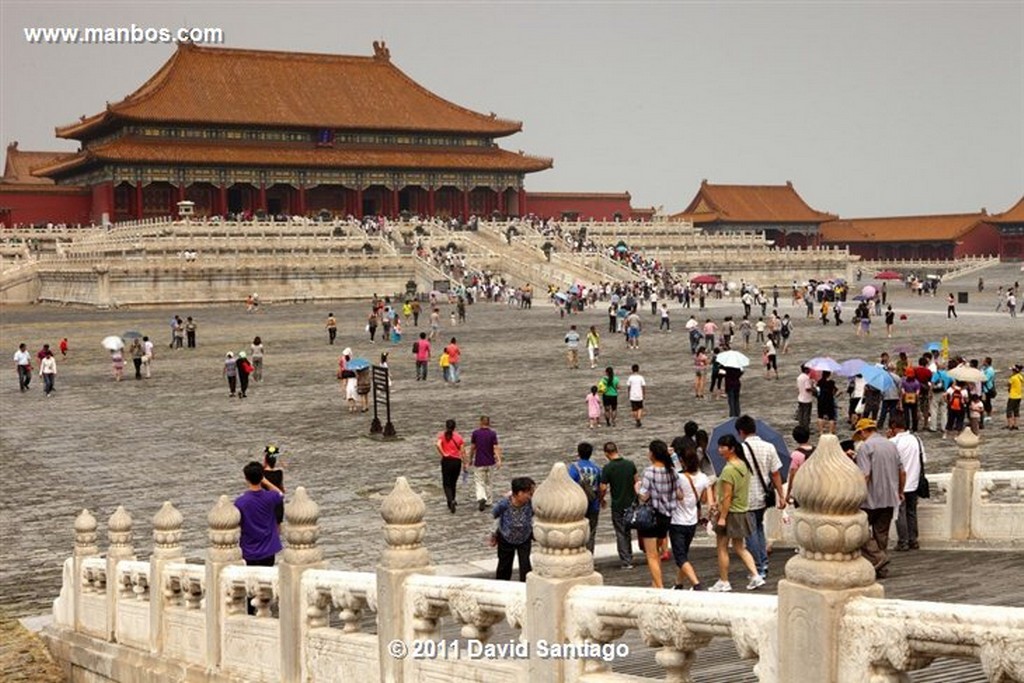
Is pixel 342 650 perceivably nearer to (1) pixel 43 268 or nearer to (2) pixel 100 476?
(2) pixel 100 476

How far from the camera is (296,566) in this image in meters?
8.89

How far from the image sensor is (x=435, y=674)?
7871 millimetres

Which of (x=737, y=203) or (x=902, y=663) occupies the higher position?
(x=737, y=203)

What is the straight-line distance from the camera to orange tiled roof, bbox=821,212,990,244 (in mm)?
96062

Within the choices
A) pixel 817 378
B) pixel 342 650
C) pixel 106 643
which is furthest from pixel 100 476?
pixel 342 650

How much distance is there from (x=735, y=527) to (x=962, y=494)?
310cm

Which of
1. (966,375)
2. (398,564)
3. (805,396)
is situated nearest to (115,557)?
(398,564)

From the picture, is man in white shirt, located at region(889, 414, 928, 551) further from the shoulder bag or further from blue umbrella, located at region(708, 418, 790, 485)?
the shoulder bag

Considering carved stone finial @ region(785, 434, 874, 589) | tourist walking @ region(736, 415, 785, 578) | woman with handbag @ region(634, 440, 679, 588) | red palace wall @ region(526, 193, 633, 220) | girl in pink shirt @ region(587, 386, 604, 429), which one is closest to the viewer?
carved stone finial @ region(785, 434, 874, 589)

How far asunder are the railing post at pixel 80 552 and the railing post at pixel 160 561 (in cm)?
161

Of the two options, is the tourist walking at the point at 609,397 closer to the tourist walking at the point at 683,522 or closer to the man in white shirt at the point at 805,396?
the man in white shirt at the point at 805,396

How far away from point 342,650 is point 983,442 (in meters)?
13.7

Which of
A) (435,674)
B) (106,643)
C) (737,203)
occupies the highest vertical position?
(737,203)

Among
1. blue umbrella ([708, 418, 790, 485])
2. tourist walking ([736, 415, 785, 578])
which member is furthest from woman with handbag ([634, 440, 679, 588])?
blue umbrella ([708, 418, 790, 485])
